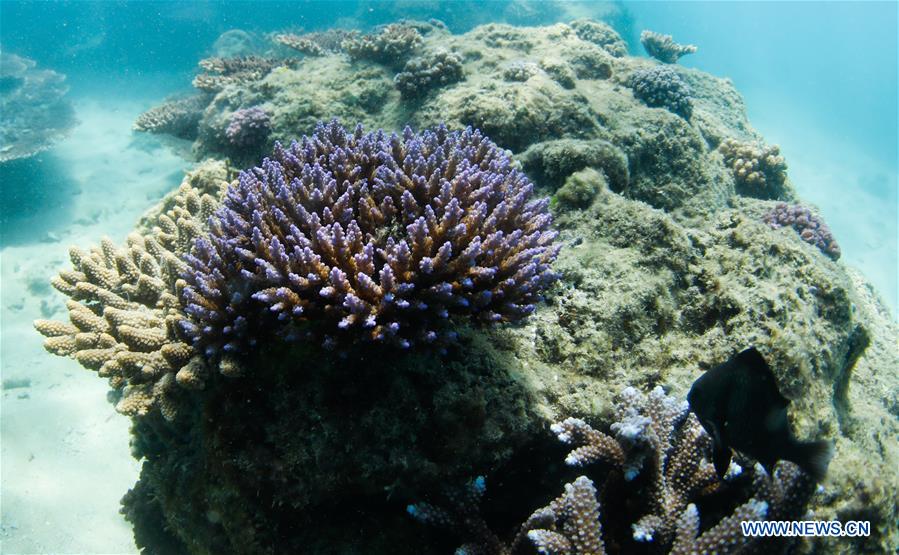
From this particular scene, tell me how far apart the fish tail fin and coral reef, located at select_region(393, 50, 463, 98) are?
5521mm

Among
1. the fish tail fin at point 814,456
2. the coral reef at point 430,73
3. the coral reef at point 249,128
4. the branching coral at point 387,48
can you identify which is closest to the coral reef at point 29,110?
the coral reef at point 249,128

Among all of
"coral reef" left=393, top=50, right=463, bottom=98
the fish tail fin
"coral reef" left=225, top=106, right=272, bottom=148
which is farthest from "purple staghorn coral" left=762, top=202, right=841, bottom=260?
"coral reef" left=225, top=106, right=272, bottom=148

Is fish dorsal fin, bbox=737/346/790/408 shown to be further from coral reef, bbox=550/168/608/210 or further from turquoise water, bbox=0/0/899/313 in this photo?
turquoise water, bbox=0/0/899/313

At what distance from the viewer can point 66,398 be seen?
6.90 meters

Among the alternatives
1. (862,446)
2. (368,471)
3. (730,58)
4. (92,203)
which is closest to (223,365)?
(368,471)

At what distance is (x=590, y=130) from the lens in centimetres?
526

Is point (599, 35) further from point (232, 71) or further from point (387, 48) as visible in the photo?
point (232, 71)

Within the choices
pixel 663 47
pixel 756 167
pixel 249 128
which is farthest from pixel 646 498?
pixel 663 47

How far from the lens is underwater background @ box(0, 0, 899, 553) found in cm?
513

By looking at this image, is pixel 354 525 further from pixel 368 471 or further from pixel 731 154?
pixel 731 154

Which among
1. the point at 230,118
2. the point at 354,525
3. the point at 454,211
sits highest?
the point at 230,118

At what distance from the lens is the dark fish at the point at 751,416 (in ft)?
7.18

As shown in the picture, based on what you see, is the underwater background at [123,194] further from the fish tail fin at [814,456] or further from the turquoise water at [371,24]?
the fish tail fin at [814,456]

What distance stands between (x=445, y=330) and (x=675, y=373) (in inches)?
64.3
